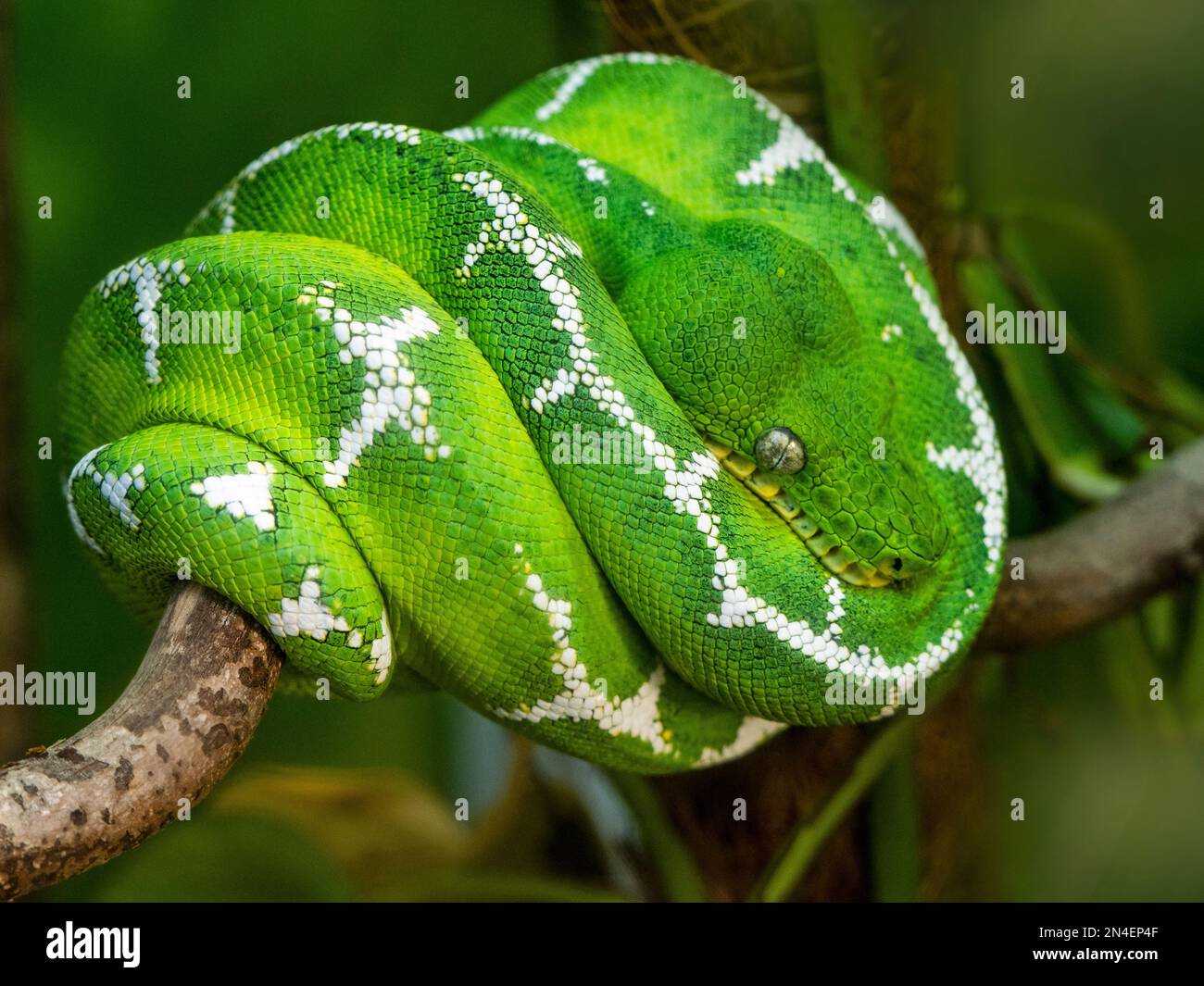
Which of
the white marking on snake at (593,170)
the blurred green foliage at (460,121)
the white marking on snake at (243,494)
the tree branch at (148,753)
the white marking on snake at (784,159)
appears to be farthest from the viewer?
the blurred green foliage at (460,121)

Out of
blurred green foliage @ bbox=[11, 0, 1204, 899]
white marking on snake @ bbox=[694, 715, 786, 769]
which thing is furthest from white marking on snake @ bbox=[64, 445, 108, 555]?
blurred green foliage @ bbox=[11, 0, 1204, 899]

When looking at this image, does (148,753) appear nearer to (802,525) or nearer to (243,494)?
(243,494)

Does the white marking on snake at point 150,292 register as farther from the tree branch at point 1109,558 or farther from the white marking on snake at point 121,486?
the tree branch at point 1109,558

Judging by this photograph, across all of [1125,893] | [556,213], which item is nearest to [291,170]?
[556,213]

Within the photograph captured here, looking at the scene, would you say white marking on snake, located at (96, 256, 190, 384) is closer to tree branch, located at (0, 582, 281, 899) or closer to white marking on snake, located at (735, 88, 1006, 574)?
tree branch, located at (0, 582, 281, 899)

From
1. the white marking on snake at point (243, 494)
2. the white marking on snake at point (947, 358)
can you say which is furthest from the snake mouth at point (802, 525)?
the white marking on snake at point (243, 494)

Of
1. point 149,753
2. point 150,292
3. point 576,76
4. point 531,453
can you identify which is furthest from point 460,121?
point 149,753

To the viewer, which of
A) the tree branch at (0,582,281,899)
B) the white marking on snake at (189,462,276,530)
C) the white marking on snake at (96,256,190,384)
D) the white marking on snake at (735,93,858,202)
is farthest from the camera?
the white marking on snake at (735,93,858,202)
